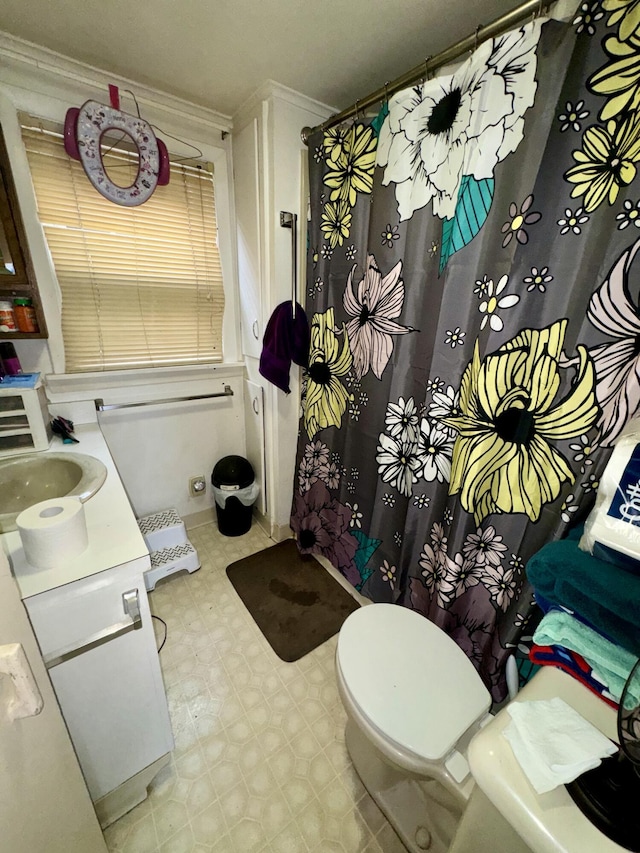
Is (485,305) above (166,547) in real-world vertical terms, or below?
above

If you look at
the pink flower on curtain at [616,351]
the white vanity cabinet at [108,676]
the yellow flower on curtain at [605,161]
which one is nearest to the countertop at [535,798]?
the pink flower on curtain at [616,351]

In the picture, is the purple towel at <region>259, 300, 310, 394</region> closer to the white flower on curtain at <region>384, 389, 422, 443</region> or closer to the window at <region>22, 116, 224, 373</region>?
the window at <region>22, 116, 224, 373</region>

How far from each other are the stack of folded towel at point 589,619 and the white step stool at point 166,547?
5.52 feet

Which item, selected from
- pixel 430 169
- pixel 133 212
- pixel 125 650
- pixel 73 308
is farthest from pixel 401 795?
pixel 133 212

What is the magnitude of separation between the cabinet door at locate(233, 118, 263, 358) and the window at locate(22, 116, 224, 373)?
0.46 feet

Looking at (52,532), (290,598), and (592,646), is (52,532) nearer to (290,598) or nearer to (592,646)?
(592,646)

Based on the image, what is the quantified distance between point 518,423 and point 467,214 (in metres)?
0.63

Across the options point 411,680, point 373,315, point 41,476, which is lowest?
point 411,680

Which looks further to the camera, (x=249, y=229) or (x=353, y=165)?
(x=249, y=229)

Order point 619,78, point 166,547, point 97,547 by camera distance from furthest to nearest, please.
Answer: point 166,547 → point 97,547 → point 619,78

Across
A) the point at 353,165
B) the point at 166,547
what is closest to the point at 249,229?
the point at 353,165

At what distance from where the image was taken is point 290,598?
174cm

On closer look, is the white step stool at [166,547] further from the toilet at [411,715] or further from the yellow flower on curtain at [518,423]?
the yellow flower on curtain at [518,423]

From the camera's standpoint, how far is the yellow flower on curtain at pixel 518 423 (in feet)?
2.76
